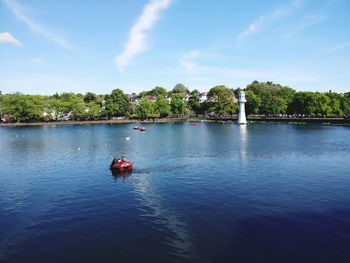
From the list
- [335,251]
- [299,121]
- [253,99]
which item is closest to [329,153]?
[335,251]

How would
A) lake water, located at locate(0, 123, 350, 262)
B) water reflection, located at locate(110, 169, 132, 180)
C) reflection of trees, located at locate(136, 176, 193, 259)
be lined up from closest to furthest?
lake water, located at locate(0, 123, 350, 262), reflection of trees, located at locate(136, 176, 193, 259), water reflection, located at locate(110, 169, 132, 180)

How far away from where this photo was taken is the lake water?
862 inches

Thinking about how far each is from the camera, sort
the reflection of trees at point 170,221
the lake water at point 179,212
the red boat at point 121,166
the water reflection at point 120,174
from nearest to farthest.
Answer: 1. the lake water at point 179,212
2. the reflection of trees at point 170,221
3. the water reflection at point 120,174
4. the red boat at point 121,166

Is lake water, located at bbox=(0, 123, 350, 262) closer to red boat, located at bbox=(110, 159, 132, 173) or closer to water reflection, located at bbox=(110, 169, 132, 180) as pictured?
water reflection, located at bbox=(110, 169, 132, 180)

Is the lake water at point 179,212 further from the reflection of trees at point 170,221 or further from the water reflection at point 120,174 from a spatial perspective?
the water reflection at point 120,174

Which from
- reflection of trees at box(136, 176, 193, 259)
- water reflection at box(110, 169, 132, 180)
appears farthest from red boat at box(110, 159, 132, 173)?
reflection of trees at box(136, 176, 193, 259)

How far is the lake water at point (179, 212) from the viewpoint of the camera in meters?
21.9

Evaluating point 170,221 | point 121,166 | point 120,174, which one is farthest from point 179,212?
point 121,166

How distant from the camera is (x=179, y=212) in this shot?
29.5 m

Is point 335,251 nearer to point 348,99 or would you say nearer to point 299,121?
point 299,121

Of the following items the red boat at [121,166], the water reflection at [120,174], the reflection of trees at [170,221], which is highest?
the red boat at [121,166]

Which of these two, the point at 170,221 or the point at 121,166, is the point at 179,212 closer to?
the point at 170,221

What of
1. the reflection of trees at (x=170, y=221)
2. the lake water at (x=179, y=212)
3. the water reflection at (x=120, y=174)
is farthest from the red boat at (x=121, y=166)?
the reflection of trees at (x=170, y=221)

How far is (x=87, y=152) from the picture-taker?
233ft
